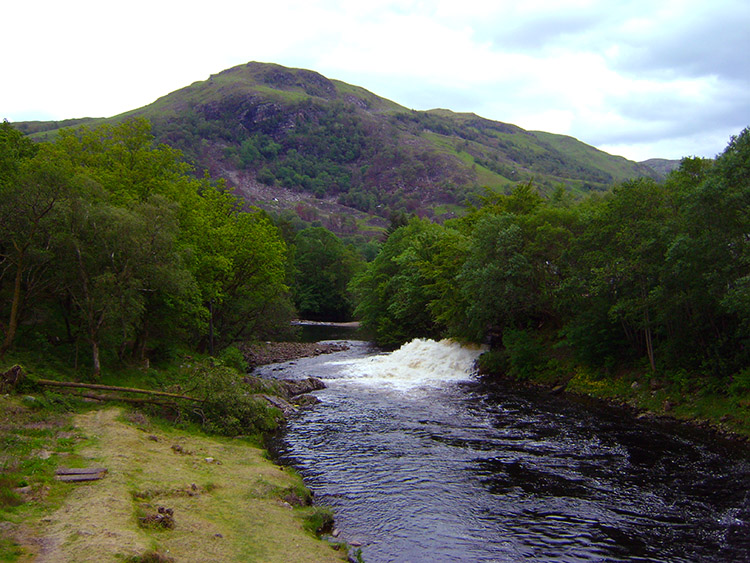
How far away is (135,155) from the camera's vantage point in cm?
3850

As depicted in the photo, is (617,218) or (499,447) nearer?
(499,447)

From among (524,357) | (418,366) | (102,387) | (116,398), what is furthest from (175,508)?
(418,366)

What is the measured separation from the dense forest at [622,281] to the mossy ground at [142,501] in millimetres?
20066

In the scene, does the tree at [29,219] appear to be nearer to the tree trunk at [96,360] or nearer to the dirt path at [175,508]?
the tree trunk at [96,360]

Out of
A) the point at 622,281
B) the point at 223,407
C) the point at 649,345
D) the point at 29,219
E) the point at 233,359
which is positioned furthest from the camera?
the point at 233,359

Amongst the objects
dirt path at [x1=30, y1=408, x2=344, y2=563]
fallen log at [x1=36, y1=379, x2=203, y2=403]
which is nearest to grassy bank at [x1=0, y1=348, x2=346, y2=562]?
dirt path at [x1=30, y1=408, x2=344, y2=563]

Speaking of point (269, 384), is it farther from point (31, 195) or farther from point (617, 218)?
point (617, 218)

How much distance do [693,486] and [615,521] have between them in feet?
15.9

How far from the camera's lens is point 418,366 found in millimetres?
48125

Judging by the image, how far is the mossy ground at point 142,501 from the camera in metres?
11.4

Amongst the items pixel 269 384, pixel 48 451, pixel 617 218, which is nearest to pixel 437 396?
pixel 269 384

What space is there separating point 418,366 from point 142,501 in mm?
35102

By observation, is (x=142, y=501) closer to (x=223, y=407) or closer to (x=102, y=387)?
(x=223, y=407)

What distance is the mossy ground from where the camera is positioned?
1144cm
